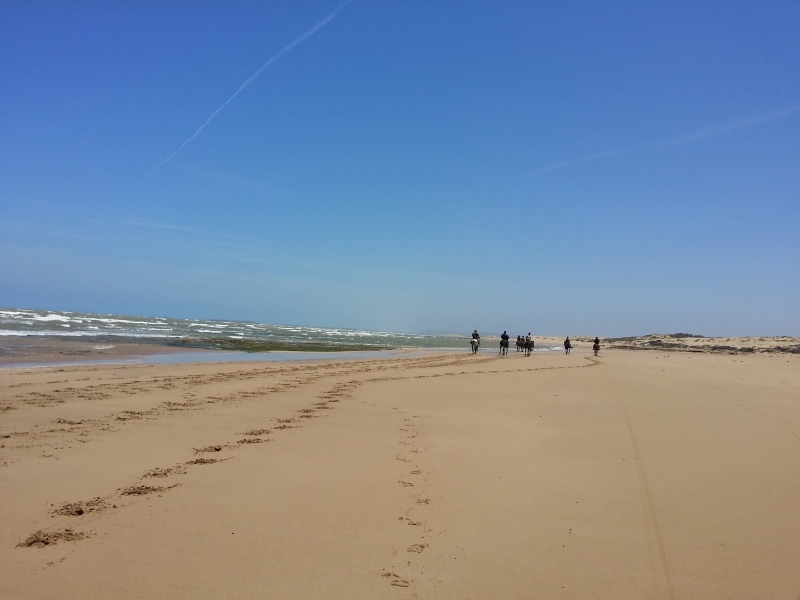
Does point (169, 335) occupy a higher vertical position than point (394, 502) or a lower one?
higher

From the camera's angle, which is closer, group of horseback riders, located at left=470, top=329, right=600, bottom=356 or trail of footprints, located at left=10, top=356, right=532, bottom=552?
trail of footprints, located at left=10, top=356, right=532, bottom=552

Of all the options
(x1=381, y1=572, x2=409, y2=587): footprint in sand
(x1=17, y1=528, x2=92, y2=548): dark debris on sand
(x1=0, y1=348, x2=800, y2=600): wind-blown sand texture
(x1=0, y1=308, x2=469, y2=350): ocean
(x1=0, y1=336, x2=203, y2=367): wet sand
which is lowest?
(x1=17, y1=528, x2=92, y2=548): dark debris on sand

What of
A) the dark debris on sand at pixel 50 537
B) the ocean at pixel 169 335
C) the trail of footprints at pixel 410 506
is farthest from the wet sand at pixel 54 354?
the trail of footprints at pixel 410 506

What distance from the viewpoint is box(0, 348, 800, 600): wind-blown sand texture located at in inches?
147

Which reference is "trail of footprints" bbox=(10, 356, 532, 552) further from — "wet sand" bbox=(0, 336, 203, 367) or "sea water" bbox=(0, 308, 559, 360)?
"sea water" bbox=(0, 308, 559, 360)

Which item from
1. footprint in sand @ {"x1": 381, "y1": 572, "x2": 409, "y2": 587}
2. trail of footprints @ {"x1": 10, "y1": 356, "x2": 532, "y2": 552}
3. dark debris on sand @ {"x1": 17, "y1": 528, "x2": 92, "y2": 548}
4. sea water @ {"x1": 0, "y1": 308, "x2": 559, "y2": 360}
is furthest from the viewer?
sea water @ {"x1": 0, "y1": 308, "x2": 559, "y2": 360}

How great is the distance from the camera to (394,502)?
5180 mm

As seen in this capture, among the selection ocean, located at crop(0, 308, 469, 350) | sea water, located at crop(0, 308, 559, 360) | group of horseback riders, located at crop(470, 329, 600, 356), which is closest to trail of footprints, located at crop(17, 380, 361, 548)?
sea water, located at crop(0, 308, 559, 360)

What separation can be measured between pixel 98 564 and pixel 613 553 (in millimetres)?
4111

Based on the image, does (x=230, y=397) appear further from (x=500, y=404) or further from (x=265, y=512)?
(x=265, y=512)

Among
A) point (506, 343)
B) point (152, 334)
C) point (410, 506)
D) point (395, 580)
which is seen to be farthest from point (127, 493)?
point (152, 334)

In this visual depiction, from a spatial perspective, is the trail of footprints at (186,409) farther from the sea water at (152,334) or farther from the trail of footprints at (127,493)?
the sea water at (152,334)

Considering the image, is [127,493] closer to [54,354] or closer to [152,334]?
[54,354]

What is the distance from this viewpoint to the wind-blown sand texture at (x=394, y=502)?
12.3 feet
